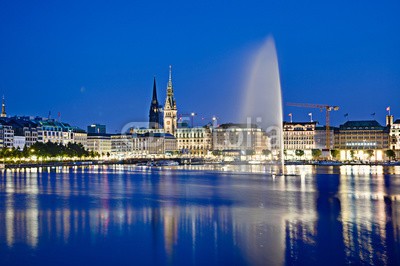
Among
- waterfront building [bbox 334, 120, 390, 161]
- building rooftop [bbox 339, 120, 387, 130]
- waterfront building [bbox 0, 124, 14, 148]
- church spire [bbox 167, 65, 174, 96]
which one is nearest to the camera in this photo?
waterfront building [bbox 0, 124, 14, 148]

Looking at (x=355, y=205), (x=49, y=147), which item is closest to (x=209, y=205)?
(x=355, y=205)

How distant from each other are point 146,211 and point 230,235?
334 inches

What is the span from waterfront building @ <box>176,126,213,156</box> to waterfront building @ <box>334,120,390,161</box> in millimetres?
41981

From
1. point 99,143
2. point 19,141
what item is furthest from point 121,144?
point 19,141

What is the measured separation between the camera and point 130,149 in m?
183

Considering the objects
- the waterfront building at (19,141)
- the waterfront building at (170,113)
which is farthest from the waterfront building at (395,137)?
the waterfront building at (19,141)

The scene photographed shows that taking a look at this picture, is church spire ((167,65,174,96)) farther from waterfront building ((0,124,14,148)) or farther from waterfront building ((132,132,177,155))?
waterfront building ((0,124,14,148))

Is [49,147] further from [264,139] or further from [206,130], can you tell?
[264,139]

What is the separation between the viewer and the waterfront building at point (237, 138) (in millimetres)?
168750

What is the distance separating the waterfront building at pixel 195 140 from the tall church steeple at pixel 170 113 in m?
4.45

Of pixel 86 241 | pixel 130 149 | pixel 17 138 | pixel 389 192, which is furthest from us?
pixel 130 149

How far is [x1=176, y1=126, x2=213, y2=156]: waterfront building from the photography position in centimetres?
17079

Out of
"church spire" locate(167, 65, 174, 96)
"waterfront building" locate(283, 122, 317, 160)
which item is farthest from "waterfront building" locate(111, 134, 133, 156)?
"waterfront building" locate(283, 122, 317, 160)

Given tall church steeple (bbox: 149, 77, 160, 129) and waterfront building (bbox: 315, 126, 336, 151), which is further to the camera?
tall church steeple (bbox: 149, 77, 160, 129)
